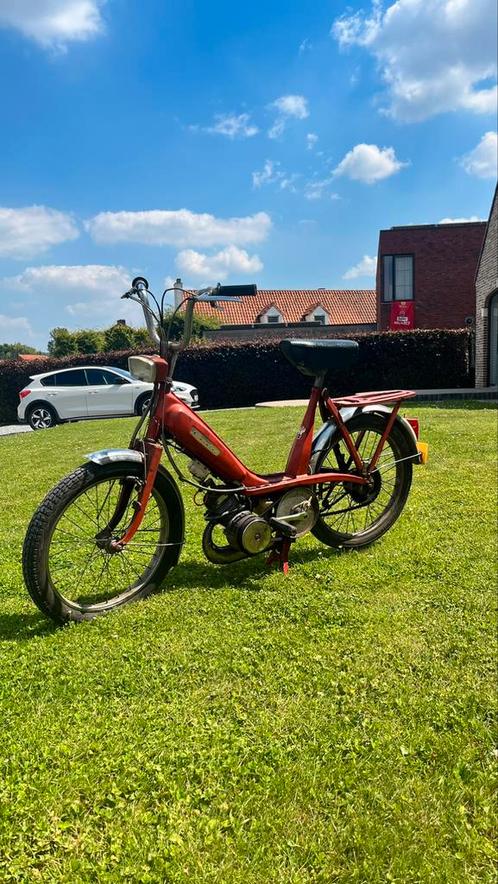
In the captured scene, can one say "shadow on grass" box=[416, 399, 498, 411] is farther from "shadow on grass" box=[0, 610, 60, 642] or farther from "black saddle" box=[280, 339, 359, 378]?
"shadow on grass" box=[0, 610, 60, 642]

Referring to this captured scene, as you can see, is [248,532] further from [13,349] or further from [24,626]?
[13,349]

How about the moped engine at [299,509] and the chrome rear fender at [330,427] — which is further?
the chrome rear fender at [330,427]

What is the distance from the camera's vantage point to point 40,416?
13.1m

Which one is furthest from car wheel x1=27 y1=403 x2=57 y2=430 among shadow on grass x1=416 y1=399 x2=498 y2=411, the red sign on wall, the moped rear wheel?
the red sign on wall

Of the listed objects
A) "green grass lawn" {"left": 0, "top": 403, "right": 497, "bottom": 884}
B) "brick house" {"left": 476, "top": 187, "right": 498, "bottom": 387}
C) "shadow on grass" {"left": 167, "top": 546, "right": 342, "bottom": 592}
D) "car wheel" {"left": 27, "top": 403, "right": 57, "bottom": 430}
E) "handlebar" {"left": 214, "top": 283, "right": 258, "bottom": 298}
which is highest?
"brick house" {"left": 476, "top": 187, "right": 498, "bottom": 387}

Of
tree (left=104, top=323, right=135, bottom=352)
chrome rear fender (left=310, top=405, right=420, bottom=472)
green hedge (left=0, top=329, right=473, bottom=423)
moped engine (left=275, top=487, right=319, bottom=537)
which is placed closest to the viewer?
Answer: moped engine (left=275, top=487, right=319, bottom=537)

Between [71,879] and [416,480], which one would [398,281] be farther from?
[71,879]

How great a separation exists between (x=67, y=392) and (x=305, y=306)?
30305mm

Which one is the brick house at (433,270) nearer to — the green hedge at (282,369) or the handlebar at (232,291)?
the green hedge at (282,369)

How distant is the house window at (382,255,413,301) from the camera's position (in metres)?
26.1

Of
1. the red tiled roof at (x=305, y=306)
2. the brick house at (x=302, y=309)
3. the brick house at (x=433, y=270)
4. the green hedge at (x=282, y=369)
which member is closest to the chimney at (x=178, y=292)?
the green hedge at (x=282, y=369)

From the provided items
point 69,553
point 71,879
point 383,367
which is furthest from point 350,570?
point 383,367

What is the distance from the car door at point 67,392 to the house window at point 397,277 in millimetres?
17758

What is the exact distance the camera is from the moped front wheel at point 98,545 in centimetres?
243
